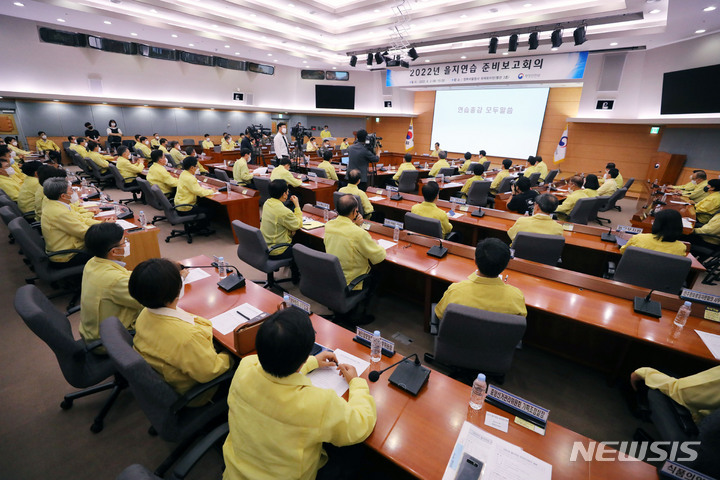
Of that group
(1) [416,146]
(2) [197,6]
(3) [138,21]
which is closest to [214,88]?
(3) [138,21]

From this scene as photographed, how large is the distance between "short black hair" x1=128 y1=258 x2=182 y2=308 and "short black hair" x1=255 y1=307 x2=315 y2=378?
741 mm

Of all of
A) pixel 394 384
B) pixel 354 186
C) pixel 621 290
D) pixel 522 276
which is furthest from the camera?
pixel 354 186

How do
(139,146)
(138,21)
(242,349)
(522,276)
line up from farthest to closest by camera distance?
(139,146) → (138,21) → (522,276) → (242,349)

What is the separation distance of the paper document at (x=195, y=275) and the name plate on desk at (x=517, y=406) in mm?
2242

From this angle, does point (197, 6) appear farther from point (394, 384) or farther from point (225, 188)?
point (394, 384)

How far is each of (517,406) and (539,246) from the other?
7.12 ft

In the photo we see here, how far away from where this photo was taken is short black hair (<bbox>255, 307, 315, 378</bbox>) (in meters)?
1.05

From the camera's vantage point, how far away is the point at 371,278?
2926 mm

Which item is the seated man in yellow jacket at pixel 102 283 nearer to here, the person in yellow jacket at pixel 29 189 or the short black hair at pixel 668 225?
the person in yellow jacket at pixel 29 189

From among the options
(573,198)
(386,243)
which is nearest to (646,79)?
(573,198)

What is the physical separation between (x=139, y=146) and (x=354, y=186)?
7784mm

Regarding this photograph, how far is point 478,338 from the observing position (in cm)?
180

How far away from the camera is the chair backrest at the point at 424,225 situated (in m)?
3.52

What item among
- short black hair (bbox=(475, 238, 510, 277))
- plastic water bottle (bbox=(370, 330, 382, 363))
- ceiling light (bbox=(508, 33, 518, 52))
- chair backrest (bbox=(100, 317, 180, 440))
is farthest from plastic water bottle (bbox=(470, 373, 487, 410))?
ceiling light (bbox=(508, 33, 518, 52))
